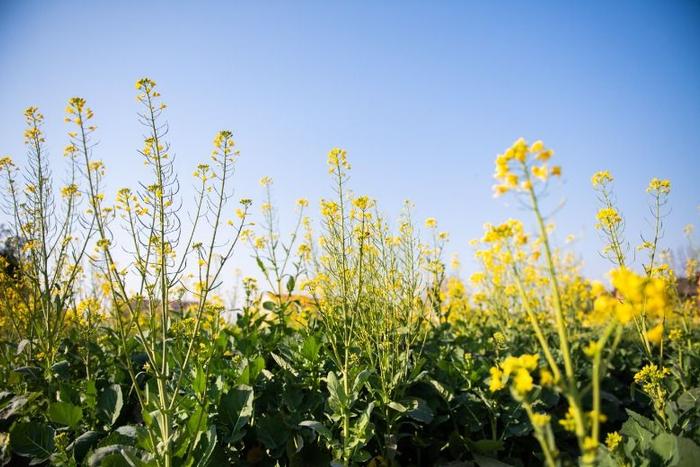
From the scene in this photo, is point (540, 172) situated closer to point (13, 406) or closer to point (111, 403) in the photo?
point (111, 403)

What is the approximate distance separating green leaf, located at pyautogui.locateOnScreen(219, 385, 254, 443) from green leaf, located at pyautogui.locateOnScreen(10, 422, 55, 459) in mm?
1142

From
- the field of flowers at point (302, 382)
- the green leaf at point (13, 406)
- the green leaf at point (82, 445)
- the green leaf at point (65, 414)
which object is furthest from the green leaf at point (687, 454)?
the green leaf at point (13, 406)

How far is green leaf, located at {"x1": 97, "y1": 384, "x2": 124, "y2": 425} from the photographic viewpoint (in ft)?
9.10

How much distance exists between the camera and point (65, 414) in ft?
8.58

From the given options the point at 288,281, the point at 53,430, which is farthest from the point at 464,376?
the point at 53,430

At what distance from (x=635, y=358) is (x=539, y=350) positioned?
136 centimetres

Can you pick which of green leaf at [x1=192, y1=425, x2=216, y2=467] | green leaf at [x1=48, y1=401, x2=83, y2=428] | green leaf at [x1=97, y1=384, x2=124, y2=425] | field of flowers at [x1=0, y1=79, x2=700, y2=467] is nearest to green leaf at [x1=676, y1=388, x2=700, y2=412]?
field of flowers at [x1=0, y1=79, x2=700, y2=467]

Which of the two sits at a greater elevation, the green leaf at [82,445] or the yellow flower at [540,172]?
the yellow flower at [540,172]

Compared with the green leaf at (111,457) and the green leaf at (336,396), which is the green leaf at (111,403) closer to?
the green leaf at (111,457)

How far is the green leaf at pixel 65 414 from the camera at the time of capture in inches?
103

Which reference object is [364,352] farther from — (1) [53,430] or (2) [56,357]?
(2) [56,357]

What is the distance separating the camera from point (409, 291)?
293cm

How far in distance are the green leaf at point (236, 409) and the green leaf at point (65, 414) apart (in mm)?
1006

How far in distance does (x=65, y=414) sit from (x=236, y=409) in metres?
1.17
